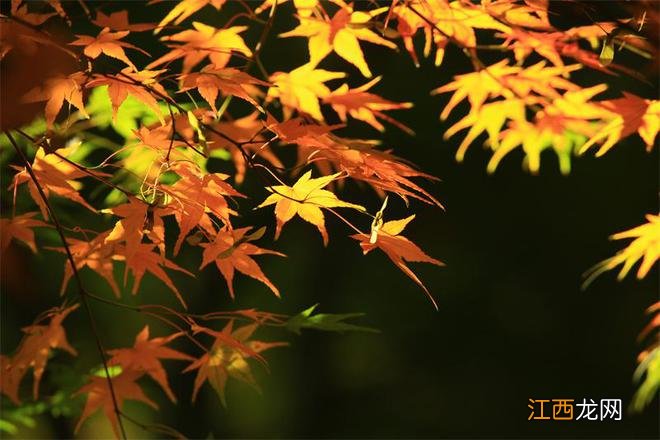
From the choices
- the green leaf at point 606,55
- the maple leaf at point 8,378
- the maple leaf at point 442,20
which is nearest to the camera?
the green leaf at point 606,55

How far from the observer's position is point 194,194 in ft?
3.88

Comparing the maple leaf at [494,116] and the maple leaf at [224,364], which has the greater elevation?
Answer: the maple leaf at [494,116]

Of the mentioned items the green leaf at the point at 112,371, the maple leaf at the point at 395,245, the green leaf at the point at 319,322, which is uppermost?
the maple leaf at the point at 395,245

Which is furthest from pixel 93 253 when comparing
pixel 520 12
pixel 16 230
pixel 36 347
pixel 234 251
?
pixel 520 12

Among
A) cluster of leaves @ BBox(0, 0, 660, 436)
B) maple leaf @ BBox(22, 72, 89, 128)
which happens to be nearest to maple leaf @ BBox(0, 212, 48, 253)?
cluster of leaves @ BBox(0, 0, 660, 436)

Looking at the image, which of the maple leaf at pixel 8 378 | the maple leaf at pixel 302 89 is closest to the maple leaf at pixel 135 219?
the maple leaf at pixel 302 89

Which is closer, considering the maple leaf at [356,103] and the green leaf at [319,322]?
the green leaf at [319,322]

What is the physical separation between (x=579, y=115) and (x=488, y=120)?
18 cm

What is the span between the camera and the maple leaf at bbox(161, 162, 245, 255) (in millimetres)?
1160

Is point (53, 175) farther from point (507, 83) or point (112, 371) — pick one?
point (507, 83)

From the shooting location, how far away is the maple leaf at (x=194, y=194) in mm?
1160

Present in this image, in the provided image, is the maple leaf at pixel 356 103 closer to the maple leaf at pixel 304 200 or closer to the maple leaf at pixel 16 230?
the maple leaf at pixel 304 200

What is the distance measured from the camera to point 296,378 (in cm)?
320

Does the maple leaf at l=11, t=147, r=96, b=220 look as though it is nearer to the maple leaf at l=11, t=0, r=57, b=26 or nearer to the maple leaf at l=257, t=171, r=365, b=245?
the maple leaf at l=11, t=0, r=57, b=26
